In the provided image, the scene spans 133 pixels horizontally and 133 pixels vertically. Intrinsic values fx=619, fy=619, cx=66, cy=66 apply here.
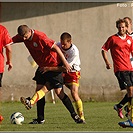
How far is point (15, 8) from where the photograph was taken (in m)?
18.5

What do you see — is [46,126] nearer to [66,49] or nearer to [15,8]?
[66,49]

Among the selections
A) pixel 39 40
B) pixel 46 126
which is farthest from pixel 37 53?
pixel 46 126

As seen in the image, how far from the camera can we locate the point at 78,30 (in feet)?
→ 61.1

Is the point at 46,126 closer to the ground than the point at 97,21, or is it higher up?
closer to the ground

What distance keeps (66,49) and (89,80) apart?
7668 mm

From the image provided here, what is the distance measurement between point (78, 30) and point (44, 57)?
8.12 m

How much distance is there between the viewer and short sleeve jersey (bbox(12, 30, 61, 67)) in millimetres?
10391

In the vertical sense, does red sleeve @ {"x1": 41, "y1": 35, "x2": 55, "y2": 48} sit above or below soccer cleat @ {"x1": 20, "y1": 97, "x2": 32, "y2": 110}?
above

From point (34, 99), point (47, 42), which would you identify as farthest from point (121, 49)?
point (34, 99)

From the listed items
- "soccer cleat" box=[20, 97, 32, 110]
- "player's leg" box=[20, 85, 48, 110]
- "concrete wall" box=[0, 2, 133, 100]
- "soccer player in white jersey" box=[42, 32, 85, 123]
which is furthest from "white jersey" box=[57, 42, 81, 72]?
"concrete wall" box=[0, 2, 133, 100]

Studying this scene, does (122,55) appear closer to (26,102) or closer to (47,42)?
(47,42)

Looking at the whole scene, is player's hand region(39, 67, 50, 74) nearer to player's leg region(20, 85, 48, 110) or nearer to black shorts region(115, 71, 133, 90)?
player's leg region(20, 85, 48, 110)

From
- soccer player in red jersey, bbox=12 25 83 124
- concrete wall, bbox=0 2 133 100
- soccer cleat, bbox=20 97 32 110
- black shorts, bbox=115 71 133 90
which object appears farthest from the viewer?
concrete wall, bbox=0 2 133 100

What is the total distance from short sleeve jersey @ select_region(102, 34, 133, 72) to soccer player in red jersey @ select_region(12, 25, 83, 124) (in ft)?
3.77
